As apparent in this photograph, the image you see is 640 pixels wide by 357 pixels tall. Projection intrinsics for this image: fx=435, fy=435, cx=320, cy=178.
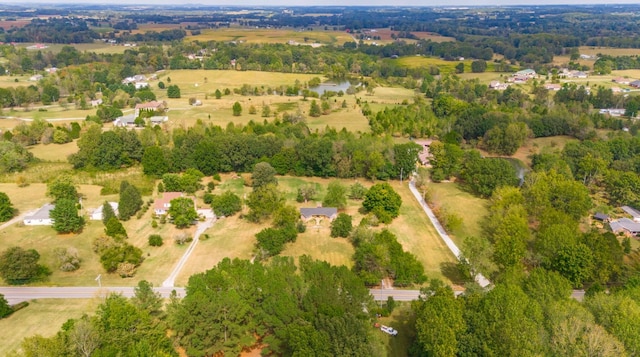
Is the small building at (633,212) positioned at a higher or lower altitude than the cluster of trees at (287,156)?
lower

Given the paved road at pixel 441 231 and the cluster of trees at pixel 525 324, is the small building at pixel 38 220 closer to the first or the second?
the cluster of trees at pixel 525 324

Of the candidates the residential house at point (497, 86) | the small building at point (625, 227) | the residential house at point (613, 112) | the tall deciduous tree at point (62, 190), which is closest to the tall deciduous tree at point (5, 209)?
the tall deciduous tree at point (62, 190)

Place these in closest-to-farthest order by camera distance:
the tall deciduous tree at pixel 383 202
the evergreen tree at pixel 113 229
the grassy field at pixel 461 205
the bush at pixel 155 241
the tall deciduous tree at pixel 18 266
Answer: the tall deciduous tree at pixel 18 266 < the evergreen tree at pixel 113 229 < the bush at pixel 155 241 < the grassy field at pixel 461 205 < the tall deciduous tree at pixel 383 202

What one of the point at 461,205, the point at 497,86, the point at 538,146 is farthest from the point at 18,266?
the point at 497,86

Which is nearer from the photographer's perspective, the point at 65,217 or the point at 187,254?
the point at 187,254

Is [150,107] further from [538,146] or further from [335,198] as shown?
[538,146]

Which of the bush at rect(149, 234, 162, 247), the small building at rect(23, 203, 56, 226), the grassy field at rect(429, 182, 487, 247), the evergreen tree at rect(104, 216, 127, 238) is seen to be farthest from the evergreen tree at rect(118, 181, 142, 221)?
the grassy field at rect(429, 182, 487, 247)

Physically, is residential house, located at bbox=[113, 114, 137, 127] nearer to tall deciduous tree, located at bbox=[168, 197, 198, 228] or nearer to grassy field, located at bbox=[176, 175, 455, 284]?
tall deciduous tree, located at bbox=[168, 197, 198, 228]
